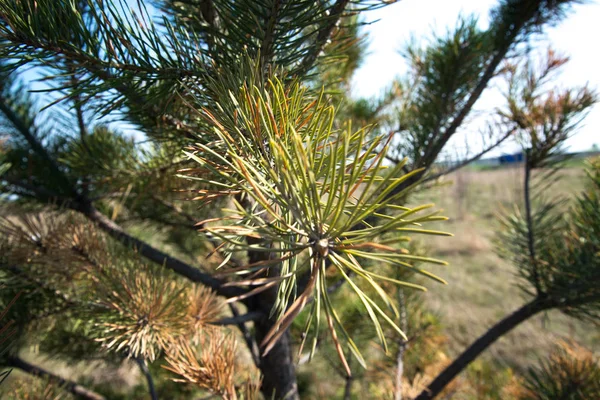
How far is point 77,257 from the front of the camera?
0.30 metres

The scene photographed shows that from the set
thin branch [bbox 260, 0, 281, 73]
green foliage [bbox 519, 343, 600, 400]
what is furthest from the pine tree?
green foliage [bbox 519, 343, 600, 400]

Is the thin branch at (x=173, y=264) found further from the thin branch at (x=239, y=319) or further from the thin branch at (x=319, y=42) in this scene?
the thin branch at (x=319, y=42)

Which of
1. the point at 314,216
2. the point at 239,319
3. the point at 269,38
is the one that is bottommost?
the point at 239,319

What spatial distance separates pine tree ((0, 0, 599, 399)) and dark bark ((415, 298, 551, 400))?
2 centimetres

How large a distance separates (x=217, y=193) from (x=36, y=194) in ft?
1.21

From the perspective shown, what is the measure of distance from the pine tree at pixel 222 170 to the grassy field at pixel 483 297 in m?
0.24

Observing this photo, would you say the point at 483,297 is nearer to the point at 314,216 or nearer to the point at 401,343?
the point at 401,343

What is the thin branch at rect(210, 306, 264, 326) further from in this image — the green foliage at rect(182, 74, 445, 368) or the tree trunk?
the green foliage at rect(182, 74, 445, 368)

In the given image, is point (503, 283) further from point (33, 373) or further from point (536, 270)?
point (33, 373)

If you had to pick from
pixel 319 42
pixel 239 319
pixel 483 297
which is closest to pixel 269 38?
pixel 319 42

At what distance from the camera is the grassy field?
1.86 m

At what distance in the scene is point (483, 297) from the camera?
250 cm

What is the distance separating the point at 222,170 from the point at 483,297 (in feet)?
9.15

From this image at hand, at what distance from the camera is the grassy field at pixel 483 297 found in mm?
1863
